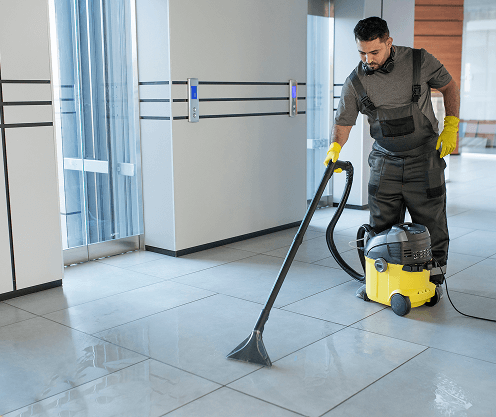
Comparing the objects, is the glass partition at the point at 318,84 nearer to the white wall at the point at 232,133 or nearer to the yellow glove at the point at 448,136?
the white wall at the point at 232,133

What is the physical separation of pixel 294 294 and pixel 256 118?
1.78 meters

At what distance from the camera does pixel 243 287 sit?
3432 mm

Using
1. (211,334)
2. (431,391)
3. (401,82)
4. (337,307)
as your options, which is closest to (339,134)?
(401,82)

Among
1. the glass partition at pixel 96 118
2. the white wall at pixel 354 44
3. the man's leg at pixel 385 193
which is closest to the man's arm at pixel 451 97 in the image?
the man's leg at pixel 385 193

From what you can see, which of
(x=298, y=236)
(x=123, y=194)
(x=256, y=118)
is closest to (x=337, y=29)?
(x=256, y=118)

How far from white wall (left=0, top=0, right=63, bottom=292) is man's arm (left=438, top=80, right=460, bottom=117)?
2152 mm

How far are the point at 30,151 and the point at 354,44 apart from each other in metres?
3.48

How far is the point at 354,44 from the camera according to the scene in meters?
5.62

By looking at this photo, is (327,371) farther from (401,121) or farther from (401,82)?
(401,82)

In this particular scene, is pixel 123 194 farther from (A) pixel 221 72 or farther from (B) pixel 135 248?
(A) pixel 221 72

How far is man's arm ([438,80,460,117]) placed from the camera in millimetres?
3065

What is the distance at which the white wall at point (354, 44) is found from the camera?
18.4 ft

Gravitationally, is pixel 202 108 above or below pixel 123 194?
above

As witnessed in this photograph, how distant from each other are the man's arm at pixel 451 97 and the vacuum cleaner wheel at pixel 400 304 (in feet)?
3.24
